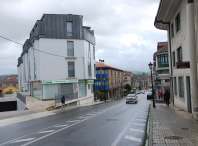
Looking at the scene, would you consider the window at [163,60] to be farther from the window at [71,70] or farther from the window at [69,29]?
the window at [69,29]

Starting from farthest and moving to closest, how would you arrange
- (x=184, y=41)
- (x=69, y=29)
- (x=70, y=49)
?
(x=70, y=49) → (x=69, y=29) → (x=184, y=41)

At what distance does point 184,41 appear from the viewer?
14172 mm

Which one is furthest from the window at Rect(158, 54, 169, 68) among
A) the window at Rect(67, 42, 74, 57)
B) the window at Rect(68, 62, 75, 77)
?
the window at Rect(67, 42, 74, 57)

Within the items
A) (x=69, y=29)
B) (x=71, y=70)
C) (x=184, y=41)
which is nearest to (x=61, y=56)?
(x=71, y=70)

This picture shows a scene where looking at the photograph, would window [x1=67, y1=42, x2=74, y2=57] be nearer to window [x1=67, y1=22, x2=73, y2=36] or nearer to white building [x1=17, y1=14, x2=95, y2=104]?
white building [x1=17, y1=14, x2=95, y2=104]

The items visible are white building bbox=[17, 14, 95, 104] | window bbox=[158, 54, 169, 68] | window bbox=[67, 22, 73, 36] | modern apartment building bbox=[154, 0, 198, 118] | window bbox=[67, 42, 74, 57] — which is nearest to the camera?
modern apartment building bbox=[154, 0, 198, 118]

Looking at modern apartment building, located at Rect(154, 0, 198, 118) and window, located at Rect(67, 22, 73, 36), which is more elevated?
window, located at Rect(67, 22, 73, 36)

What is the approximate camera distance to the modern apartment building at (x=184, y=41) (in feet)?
36.4

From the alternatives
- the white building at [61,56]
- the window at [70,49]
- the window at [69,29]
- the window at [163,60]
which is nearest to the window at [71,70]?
the white building at [61,56]

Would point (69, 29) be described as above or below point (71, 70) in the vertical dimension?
above

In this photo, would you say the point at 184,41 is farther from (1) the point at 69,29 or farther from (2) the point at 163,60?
(2) the point at 163,60

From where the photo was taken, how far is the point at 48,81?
28.1m

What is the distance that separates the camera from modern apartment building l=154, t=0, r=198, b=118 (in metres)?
11.1

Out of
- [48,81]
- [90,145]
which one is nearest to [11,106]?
[48,81]
